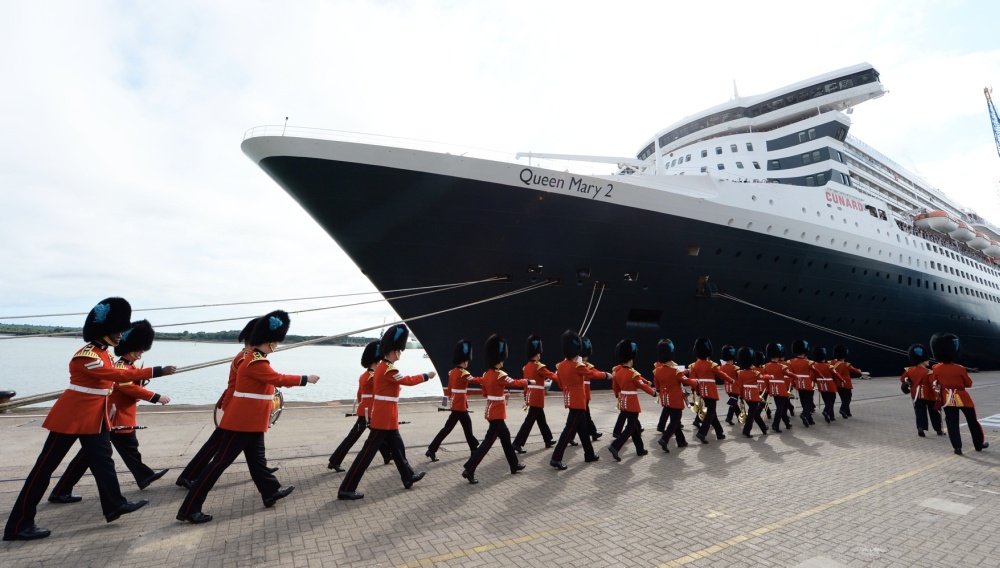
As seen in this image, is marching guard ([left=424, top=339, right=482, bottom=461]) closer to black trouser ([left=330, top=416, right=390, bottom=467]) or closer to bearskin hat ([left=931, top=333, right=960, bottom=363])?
black trouser ([left=330, top=416, right=390, bottom=467])

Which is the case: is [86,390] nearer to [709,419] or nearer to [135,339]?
[135,339]

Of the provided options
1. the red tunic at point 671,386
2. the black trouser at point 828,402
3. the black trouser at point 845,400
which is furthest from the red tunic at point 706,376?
the black trouser at point 845,400

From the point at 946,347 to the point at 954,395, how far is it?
0.77 m

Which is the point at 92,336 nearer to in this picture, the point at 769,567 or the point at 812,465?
the point at 769,567

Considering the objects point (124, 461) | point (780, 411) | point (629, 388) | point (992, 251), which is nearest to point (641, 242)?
A: point (780, 411)

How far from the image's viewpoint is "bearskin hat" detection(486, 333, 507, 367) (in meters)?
6.09

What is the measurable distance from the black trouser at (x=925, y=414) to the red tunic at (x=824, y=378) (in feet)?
5.29

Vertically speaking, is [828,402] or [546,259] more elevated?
[546,259]

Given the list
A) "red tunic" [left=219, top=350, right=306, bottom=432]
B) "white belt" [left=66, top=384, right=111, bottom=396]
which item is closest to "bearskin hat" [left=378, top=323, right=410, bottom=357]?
"red tunic" [left=219, top=350, right=306, bottom=432]

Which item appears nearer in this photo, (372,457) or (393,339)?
(372,457)

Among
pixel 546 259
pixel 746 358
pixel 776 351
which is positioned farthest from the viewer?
pixel 546 259

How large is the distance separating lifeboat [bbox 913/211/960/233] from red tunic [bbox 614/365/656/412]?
2375 cm

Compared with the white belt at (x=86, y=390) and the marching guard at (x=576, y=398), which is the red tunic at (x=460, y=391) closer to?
the marching guard at (x=576, y=398)

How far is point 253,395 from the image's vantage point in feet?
13.9
